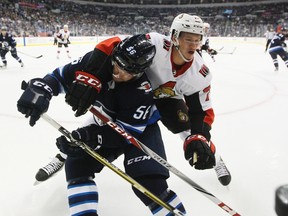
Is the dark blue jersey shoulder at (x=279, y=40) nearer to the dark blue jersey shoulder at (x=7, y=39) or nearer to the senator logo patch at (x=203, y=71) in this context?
the senator logo patch at (x=203, y=71)

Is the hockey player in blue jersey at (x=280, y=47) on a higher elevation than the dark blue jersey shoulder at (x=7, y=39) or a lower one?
higher

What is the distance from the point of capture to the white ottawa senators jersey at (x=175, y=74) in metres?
1.59

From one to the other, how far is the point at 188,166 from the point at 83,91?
125 centimetres

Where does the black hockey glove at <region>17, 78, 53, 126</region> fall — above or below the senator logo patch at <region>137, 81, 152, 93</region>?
below

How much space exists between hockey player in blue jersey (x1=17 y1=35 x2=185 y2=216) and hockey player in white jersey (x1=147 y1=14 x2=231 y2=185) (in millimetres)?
156

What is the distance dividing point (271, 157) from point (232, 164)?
37 cm

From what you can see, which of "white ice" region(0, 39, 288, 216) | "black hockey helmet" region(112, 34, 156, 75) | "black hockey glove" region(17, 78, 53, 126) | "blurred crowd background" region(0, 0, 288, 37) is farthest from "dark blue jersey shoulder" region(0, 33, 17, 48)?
"blurred crowd background" region(0, 0, 288, 37)

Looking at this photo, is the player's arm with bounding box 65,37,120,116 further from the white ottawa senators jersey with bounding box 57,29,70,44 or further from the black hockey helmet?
the white ottawa senators jersey with bounding box 57,29,70,44

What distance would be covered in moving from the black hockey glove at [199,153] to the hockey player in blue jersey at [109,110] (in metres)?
0.16

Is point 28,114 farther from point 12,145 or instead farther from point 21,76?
point 21,76

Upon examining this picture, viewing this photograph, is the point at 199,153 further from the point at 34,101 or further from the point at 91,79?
the point at 34,101

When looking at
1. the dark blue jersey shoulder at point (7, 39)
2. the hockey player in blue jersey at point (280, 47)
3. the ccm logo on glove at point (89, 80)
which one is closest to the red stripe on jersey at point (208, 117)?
the ccm logo on glove at point (89, 80)

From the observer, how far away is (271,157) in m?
2.39

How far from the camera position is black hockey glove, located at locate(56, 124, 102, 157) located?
1.41 m
